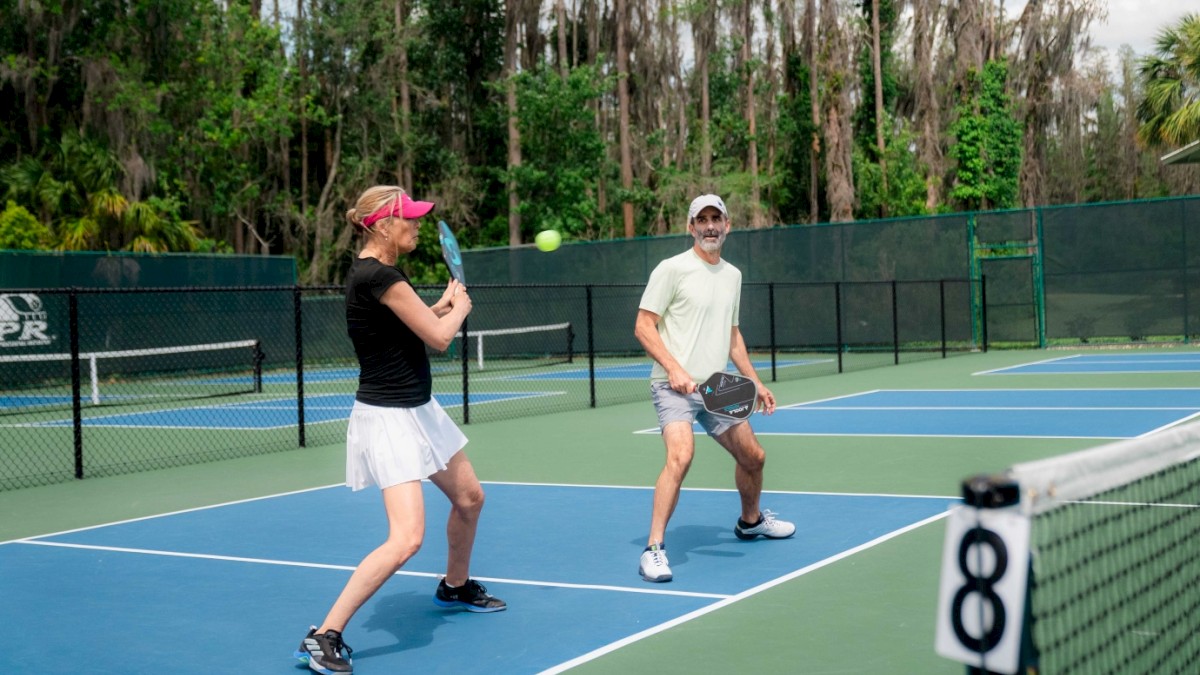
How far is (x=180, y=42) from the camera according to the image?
30047 mm

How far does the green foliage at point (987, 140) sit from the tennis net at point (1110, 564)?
28.2 meters

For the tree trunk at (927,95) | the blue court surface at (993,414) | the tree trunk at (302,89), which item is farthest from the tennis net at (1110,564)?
the tree trunk at (302,89)

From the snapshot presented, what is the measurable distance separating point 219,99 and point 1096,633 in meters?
30.9

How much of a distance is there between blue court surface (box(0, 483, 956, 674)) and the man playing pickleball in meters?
0.57

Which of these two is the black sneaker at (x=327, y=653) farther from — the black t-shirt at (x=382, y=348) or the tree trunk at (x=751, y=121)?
the tree trunk at (x=751, y=121)

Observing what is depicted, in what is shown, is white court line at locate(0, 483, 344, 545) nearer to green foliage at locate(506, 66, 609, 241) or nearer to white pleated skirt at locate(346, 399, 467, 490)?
white pleated skirt at locate(346, 399, 467, 490)

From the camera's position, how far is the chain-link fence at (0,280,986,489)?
551 inches

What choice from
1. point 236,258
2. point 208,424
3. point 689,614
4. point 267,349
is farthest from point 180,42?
point 689,614

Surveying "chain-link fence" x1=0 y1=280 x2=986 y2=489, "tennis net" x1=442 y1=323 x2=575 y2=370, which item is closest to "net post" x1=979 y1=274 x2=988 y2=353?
"chain-link fence" x1=0 y1=280 x2=986 y2=489

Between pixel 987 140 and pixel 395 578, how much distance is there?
31.3 metres

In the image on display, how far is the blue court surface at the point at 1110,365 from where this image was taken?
707 inches

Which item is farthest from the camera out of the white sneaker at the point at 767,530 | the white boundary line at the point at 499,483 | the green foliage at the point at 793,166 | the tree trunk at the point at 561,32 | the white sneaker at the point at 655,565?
the green foliage at the point at 793,166

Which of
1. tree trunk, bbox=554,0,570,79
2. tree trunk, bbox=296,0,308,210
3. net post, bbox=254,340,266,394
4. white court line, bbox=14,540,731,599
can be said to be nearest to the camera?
white court line, bbox=14,540,731,599

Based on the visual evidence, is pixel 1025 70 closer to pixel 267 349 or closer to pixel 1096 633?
pixel 267 349
